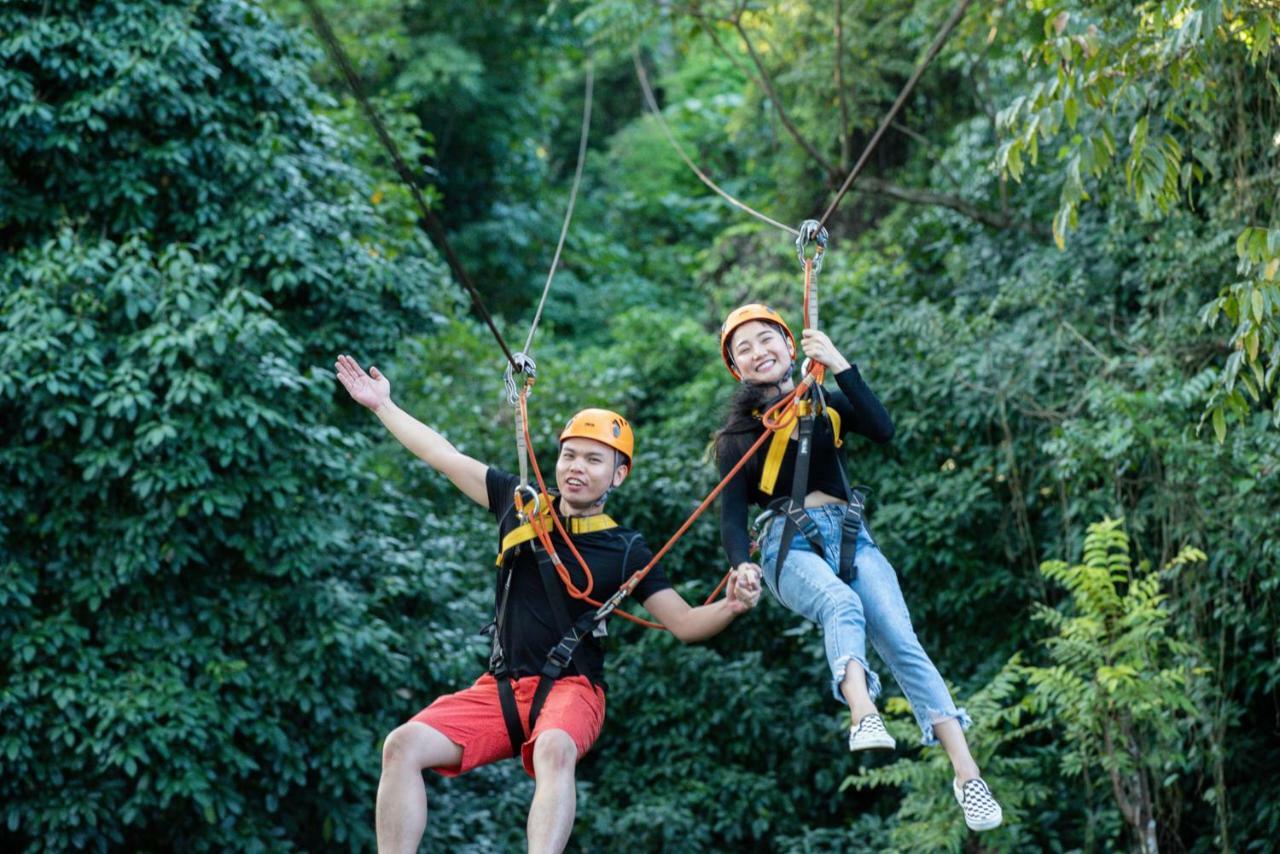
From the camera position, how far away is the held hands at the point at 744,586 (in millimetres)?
3900

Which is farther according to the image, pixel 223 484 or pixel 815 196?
pixel 815 196

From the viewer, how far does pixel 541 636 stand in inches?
175

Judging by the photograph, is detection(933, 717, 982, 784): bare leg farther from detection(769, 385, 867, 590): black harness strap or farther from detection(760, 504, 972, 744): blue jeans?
detection(769, 385, 867, 590): black harness strap

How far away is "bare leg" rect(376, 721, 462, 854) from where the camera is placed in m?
4.11

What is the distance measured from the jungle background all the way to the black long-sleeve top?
5.63ft

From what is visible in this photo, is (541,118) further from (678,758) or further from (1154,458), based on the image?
(1154,458)

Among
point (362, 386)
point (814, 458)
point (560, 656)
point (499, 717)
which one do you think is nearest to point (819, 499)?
point (814, 458)

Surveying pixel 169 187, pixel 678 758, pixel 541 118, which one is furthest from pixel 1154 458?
pixel 541 118

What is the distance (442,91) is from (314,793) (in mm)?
7936

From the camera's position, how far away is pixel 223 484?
26.2 feet

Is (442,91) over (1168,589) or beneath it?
over

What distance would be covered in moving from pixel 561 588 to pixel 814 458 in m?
0.79

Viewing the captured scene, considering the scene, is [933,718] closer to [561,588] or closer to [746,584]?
[746,584]

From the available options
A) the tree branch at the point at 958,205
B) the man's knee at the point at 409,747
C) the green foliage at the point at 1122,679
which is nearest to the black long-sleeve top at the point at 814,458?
the man's knee at the point at 409,747
